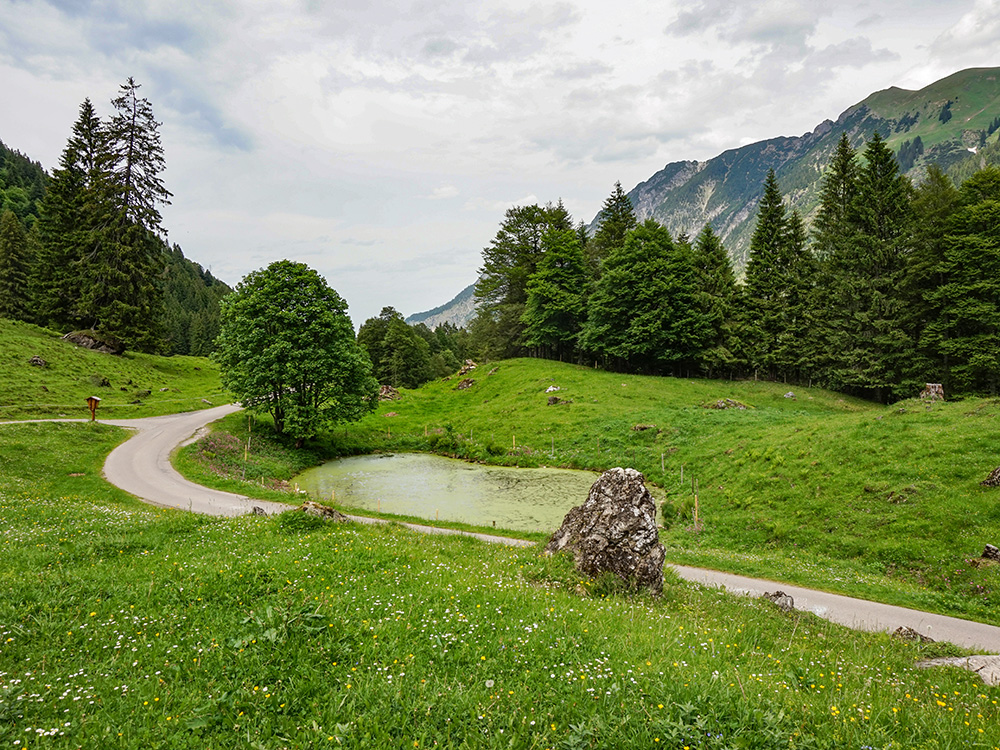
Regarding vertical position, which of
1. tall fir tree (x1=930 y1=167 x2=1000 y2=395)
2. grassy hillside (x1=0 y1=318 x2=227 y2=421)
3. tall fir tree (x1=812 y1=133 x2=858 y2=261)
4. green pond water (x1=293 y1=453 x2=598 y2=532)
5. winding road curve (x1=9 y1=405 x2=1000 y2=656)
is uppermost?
tall fir tree (x1=812 y1=133 x2=858 y2=261)

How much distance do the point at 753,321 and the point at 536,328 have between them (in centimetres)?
2864

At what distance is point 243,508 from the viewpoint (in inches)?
902

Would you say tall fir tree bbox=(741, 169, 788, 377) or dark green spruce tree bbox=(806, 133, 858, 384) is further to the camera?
tall fir tree bbox=(741, 169, 788, 377)

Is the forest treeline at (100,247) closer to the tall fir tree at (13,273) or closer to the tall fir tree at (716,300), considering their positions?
the tall fir tree at (13,273)

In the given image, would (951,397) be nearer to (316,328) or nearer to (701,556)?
(701,556)

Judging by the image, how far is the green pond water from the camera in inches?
1069

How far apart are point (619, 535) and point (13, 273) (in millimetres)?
93566

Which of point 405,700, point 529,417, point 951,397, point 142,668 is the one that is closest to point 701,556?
point 405,700

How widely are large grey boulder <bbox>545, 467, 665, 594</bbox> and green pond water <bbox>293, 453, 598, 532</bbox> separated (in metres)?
11.6

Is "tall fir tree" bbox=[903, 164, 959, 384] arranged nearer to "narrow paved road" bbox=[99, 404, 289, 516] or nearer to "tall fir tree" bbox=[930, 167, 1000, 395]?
"tall fir tree" bbox=[930, 167, 1000, 395]

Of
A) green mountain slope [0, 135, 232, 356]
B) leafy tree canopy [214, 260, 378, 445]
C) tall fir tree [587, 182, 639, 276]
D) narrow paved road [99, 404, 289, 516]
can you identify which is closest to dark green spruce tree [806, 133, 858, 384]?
tall fir tree [587, 182, 639, 276]

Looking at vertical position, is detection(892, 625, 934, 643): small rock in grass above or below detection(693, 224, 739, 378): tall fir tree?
below

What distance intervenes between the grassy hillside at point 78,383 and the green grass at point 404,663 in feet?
131

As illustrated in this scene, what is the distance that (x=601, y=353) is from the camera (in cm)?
6881
